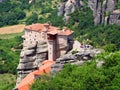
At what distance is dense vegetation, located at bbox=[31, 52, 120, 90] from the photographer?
49344mm

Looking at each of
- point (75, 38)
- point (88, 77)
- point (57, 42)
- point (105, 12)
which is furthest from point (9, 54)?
point (88, 77)

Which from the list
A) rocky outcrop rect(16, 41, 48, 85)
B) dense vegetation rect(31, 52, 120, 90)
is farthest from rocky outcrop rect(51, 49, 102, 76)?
rocky outcrop rect(16, 41, 48, 85)

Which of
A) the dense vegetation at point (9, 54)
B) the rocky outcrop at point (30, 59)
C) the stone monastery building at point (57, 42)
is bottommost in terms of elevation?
the dense vegetation at point (9, 54)

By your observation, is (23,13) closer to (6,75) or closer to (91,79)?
(6,75)

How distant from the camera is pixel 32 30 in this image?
236 feet

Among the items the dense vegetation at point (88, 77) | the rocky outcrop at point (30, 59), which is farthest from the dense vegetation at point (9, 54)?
the dense vegetation at point (88, 77)

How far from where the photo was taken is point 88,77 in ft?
165

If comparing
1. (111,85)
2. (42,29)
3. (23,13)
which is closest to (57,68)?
(111,85)

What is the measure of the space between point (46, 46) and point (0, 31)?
87259 millimetres

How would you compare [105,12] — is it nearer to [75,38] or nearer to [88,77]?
[75,38]

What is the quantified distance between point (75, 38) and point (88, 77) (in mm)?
72003

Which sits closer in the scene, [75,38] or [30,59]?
[30,59]

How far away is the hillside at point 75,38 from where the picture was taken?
165 ft

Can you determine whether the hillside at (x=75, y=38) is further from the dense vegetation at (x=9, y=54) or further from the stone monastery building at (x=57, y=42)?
the stone monastery building at (x=57, y=42)
